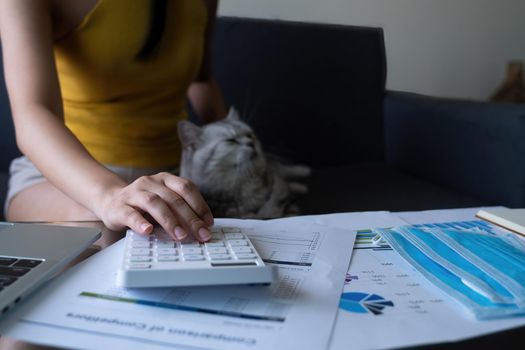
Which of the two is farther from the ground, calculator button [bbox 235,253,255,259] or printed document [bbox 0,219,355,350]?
calculator button [bbox 235,253,255,259]

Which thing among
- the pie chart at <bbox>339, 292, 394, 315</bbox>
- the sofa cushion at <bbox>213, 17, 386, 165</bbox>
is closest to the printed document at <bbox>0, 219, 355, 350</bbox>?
the pie chart at <bbox>339, 292, 394, 315</bbox>

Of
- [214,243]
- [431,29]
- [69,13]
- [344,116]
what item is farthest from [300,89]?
[214,243]

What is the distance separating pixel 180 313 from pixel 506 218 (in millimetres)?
387

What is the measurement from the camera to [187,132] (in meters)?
0.89

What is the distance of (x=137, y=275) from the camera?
1.08 ft

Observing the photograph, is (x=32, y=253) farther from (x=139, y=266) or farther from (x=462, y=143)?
(x=462, y=143)

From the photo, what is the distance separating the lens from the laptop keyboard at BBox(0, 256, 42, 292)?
0.34 m

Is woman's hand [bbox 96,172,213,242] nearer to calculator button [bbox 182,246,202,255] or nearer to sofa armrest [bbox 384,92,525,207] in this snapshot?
calculator button [bbox 182,246,202,255]

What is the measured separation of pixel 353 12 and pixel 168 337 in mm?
870

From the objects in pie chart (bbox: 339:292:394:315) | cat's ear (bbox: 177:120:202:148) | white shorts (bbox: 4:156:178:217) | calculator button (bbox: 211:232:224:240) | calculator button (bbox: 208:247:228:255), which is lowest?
white shorts (bbox: 4:156:178:217)

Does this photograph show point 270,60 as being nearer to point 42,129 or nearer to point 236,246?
point 42,129

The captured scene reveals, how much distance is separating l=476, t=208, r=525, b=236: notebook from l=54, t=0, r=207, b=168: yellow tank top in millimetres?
574

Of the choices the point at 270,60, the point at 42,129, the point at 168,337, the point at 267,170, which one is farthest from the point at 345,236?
the point at 270,60

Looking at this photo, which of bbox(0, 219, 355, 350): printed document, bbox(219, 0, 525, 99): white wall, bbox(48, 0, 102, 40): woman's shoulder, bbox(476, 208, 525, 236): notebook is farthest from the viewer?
bbox(219, 0, 525, 99): white wall
